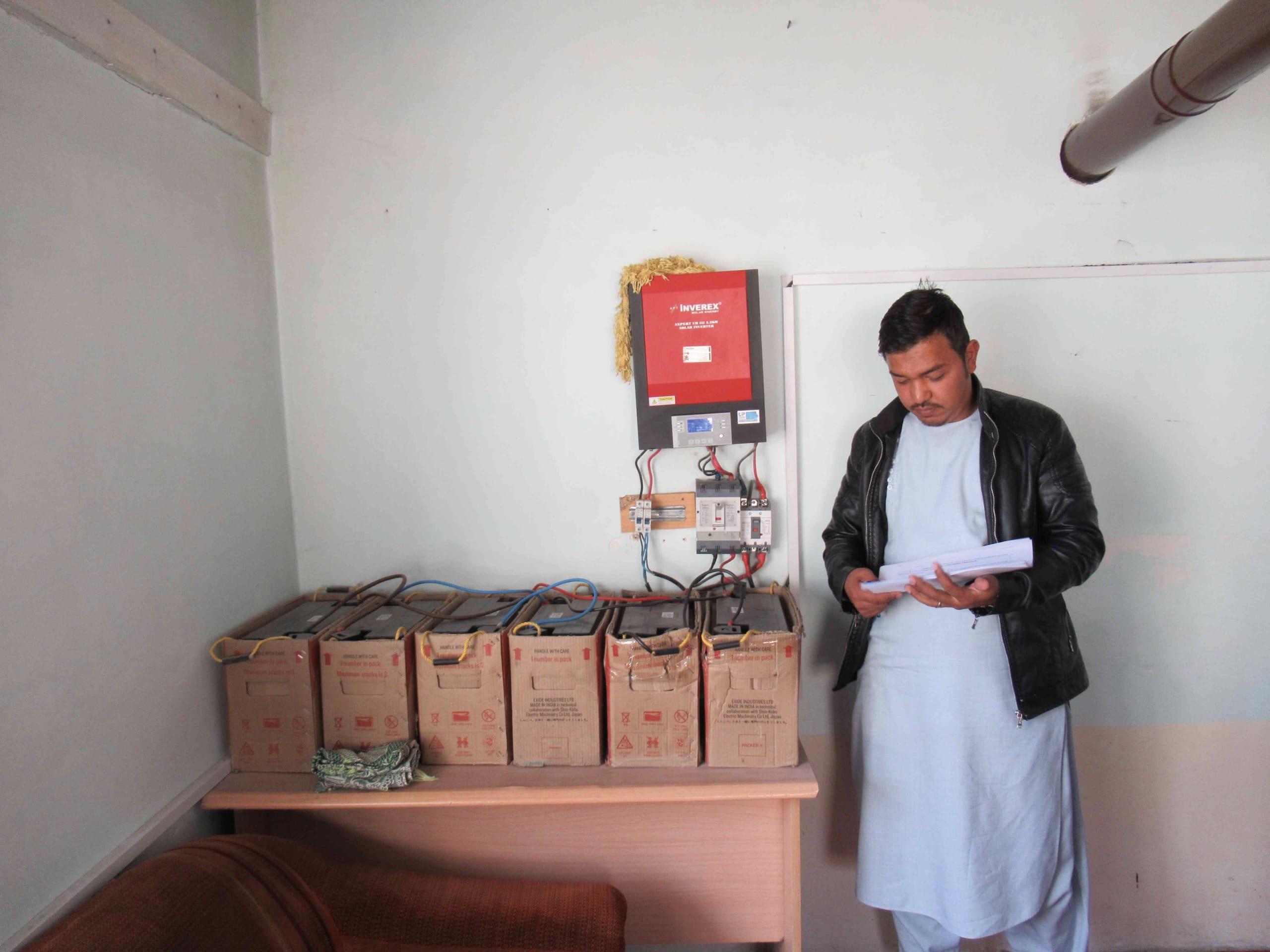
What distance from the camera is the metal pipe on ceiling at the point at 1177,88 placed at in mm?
1152

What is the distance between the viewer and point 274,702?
145cm

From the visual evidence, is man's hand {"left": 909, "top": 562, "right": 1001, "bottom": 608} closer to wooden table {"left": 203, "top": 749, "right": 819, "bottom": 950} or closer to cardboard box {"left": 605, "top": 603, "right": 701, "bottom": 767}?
cardboard box {"left": 605, "top": 603, "right": 701, "bottom": 767}

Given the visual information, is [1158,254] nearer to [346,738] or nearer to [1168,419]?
[1168,419]

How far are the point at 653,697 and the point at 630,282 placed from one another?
1.04 metres

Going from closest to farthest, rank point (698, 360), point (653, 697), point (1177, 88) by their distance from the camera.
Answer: point (1177, 88) < point (653, 697) < point (698, 360)

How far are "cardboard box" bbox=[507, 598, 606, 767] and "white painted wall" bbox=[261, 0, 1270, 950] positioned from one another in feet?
1.34

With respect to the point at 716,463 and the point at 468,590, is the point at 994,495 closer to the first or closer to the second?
the point at 716,463

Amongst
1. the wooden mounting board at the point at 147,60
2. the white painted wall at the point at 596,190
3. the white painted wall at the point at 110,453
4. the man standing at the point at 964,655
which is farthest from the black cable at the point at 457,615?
the wooden mounting board at the point at 147,60

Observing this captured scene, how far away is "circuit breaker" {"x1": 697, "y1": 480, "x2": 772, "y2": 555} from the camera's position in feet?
5.65

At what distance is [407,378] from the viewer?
178 cm

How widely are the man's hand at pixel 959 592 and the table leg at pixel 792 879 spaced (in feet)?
1.97

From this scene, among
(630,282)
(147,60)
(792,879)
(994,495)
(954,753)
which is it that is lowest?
(792,879)

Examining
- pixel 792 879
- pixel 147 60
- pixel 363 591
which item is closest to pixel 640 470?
pixel 363 591

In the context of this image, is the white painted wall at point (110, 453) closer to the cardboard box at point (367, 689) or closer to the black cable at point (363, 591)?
the black cable at point (363, 591)
